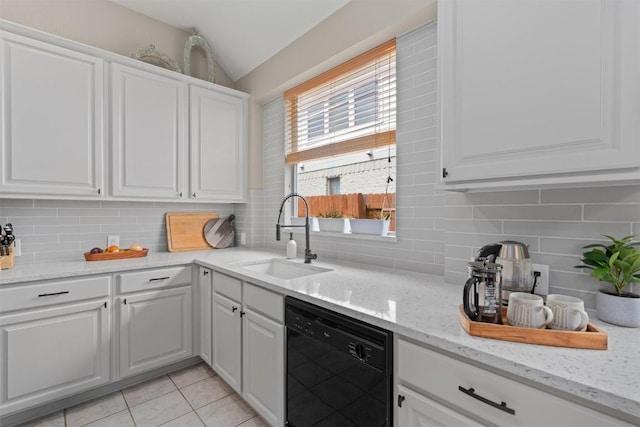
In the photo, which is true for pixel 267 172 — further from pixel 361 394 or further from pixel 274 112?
pixel 361 394

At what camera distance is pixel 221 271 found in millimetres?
2043

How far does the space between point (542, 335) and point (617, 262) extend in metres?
0.43

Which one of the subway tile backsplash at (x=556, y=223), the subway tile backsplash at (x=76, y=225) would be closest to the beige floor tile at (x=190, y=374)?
the subway tile backsplash at (x=76, y=225)

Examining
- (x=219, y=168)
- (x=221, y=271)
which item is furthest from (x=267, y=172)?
(x=221, y=271)

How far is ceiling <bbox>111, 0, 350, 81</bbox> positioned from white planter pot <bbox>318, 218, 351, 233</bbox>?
4.89ft

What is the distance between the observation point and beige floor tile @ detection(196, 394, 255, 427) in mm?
1801

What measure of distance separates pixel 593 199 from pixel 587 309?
419 mm

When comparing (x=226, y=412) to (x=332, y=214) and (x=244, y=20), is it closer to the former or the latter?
(x=332, y=214)

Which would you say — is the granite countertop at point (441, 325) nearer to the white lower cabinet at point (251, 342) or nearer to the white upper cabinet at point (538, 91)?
the white lower cabinet at point (251, 342)

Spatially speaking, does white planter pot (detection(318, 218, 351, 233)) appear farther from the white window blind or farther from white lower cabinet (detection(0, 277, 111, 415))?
white lower cabinet (detection(0, 277, 111, 415))

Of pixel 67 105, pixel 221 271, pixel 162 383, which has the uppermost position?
pixel 67 105

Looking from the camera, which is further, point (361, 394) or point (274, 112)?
point (274, 112)

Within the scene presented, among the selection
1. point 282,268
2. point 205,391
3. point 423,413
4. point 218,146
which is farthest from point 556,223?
point 218,146

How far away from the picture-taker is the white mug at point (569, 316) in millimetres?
889
